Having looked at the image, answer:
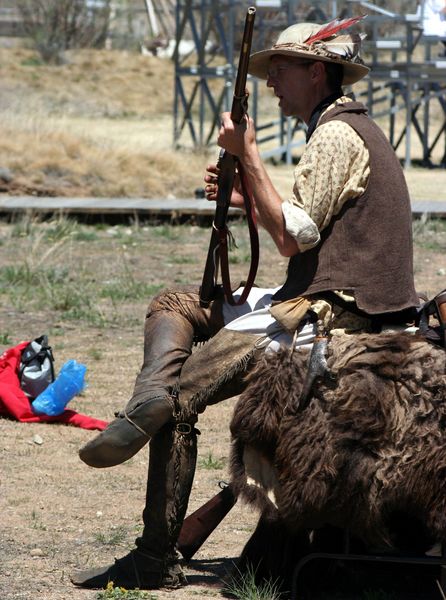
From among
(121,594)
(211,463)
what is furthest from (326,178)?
(211,463)

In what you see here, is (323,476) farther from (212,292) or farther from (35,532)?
(35,532)

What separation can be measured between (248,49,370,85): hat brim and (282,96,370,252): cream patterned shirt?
0.79 feet

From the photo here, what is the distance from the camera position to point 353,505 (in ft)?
11.2

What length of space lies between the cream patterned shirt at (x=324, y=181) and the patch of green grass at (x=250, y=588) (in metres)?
1.04

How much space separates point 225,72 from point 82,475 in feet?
39.0

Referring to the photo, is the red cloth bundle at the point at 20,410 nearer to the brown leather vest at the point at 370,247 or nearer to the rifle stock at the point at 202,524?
the rifle stock at the point at 202,524

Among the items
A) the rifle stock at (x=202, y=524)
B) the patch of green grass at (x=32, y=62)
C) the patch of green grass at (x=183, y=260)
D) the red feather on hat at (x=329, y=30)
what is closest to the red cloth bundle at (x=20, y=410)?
the rifle stock at (x=202, y=524)

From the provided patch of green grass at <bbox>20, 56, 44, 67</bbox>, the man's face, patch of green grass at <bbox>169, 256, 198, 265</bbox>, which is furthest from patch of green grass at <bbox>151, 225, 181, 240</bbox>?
patch of green grass at <bbox>20, 56, 44, 67</bbox>

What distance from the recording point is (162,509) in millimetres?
3725

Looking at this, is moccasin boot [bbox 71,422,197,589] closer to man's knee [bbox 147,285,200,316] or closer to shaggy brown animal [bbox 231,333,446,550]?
shaggy brown animal [bbox 231,333,446,550]

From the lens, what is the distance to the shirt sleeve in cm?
350

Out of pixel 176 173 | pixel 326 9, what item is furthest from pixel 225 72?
pixel 326 9

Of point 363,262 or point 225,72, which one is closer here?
point 363,262

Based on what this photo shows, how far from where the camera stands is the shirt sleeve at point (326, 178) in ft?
11.5
